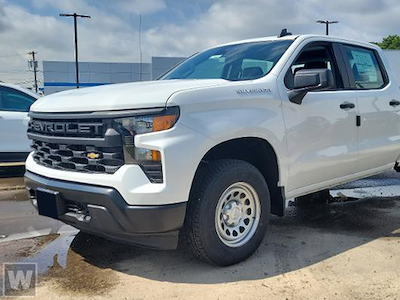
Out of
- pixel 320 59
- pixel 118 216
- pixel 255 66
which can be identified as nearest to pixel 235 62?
pixel 255 66

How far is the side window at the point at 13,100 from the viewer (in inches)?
285

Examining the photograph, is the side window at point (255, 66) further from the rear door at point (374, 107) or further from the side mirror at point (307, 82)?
the rear door at point (374, 107)

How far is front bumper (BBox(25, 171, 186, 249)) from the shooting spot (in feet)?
9.55

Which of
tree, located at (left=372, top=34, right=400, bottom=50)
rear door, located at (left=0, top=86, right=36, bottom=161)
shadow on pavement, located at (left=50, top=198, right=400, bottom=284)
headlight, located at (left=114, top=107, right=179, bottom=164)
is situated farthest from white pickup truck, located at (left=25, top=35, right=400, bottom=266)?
tree, located at (left=372, top=34, right=400, bottom=50)

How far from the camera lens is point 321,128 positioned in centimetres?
400

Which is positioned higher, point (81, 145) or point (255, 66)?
point (255, 66)

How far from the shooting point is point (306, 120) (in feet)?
12.6

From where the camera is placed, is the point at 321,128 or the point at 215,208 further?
the point at 321,128

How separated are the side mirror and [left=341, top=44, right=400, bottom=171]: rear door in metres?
0.98

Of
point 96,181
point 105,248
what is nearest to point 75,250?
point 105,248

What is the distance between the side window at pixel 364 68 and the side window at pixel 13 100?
17.5 ft

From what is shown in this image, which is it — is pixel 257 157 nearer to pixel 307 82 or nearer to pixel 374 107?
pixel 307 82

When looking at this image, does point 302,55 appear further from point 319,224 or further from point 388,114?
point 319,224

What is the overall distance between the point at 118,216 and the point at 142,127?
0.64m
